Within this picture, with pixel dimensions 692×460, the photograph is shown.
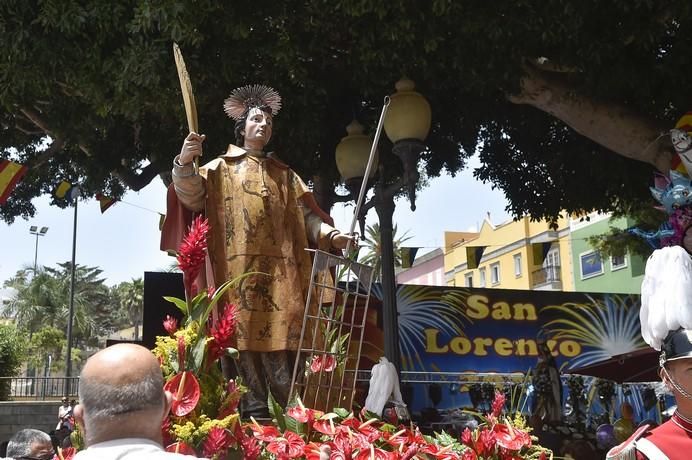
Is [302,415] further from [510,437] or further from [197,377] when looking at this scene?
[510,437]

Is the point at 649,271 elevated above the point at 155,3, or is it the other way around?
the point at 155,3

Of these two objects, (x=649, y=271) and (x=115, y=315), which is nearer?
(x=649, y=271)

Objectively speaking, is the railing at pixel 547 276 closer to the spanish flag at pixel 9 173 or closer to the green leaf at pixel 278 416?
the spanish flag at pixel 9 173

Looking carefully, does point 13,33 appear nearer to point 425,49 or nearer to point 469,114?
point 425,49

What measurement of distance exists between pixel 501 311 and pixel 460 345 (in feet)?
3.52

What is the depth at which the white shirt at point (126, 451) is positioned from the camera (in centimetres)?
171

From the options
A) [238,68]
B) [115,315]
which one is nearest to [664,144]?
[238,68]

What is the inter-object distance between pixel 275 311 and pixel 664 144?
5585 mm

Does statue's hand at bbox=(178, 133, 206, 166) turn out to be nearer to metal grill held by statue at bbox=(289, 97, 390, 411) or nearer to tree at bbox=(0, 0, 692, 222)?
metal grill held by statue at bbox=(289, 97, 390, 411)

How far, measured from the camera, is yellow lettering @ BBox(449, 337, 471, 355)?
1542cm

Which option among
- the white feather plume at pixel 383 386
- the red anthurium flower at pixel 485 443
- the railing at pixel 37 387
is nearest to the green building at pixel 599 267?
the railing at pixel 37 387

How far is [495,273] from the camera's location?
3819 centimetres

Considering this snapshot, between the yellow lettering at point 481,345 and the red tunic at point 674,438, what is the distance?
1269 centimetres

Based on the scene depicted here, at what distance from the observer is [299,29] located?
8516 millimetres
